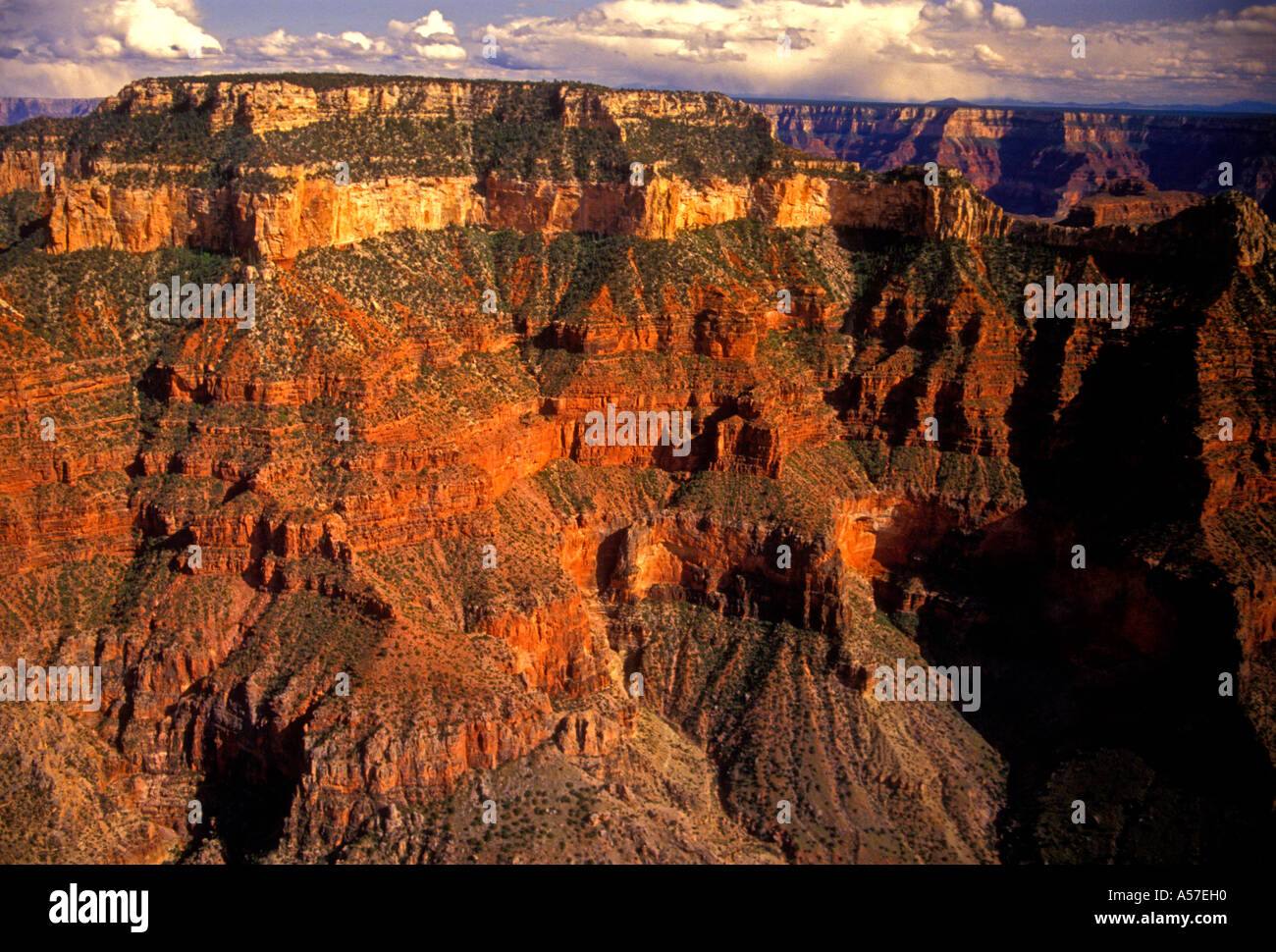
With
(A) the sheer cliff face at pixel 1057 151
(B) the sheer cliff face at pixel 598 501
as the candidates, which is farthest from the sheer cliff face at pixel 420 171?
(A) the sheer cliff face at pixel 1057 151

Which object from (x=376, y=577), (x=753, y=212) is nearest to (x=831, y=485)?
(x=753, y=212)

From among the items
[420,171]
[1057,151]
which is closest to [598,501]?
[420,171]

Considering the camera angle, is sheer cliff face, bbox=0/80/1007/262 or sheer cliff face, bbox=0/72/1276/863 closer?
sheer cliff face, bbox=0/72/1276/863

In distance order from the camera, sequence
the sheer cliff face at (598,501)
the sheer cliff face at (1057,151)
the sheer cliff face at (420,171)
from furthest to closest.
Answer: the sheer cliff face at (1057,151) < the sheer cliff face at (420,171) < the sheer cliff face at (598,501)

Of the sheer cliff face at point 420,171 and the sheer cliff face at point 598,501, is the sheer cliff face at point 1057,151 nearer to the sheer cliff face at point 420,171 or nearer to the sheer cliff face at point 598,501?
the sheer cliff face at point 420,171

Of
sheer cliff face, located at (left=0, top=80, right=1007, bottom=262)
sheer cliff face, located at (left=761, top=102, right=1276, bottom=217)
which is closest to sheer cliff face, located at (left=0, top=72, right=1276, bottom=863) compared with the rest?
sheer cliff face, located at (left=0, top=80, right=1007, bottom=262)

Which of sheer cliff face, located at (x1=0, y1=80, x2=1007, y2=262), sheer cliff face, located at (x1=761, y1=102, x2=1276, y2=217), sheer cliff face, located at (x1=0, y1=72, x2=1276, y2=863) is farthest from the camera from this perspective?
sheer cliff face, located at (x1=761, y1=102, x2=1276, y2=217)

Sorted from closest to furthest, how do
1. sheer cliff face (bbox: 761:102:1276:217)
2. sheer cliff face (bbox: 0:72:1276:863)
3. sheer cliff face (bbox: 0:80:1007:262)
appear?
sheer cliff face (bbox: 0:72:1276:863)
sheer cliff face (bbox: 0:80:1007:262)
sheer cliff face (bbox: 761:102:1276:217)

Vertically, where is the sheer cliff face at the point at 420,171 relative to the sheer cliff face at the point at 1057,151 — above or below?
below

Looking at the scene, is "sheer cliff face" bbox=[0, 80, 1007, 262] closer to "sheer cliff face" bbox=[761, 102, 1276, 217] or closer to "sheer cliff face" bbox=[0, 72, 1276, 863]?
"sheer cliff face" bbox=[0, 72, 1276, 863]
